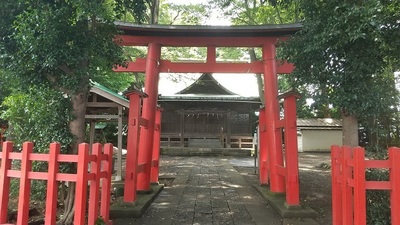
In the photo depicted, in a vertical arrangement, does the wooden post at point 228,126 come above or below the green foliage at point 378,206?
above

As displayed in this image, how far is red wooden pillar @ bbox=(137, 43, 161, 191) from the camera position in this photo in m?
7.09

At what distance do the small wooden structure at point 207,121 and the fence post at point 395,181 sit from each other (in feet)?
61.2

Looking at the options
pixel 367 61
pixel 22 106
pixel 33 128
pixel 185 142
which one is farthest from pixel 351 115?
pixel 185 142

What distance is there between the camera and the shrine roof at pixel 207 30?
283 inches

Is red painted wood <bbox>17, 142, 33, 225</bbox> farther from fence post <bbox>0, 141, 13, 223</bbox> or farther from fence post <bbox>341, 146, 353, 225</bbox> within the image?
fence post <bbox>341, 146, 353, 225</bbox>

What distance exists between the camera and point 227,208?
624cm

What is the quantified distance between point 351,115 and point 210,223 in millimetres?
3024

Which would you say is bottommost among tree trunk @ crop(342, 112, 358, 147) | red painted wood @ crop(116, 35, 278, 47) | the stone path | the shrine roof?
the stone path

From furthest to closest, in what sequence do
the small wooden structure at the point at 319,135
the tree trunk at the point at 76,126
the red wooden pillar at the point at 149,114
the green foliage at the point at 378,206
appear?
the small wooden structure at the point at 319,135 → the red wooden pillar at the point at 149,114 → the tree trunk at the point at 76,126 → the green foliage at the point at 378,206

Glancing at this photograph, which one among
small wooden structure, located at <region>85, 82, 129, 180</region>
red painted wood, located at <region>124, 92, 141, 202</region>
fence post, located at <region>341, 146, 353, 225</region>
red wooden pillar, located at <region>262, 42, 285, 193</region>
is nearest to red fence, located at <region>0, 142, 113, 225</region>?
red painted wood, located at <region>124, 92, 141, 202</region>

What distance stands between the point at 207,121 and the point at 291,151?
17128mm

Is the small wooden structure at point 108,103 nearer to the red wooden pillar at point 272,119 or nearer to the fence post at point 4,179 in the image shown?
the red wooden pillar at point 272,119

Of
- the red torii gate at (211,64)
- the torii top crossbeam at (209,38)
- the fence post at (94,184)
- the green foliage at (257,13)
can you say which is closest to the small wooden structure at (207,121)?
the green foliage at (257,13)

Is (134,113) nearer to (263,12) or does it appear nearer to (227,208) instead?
(227,208)
